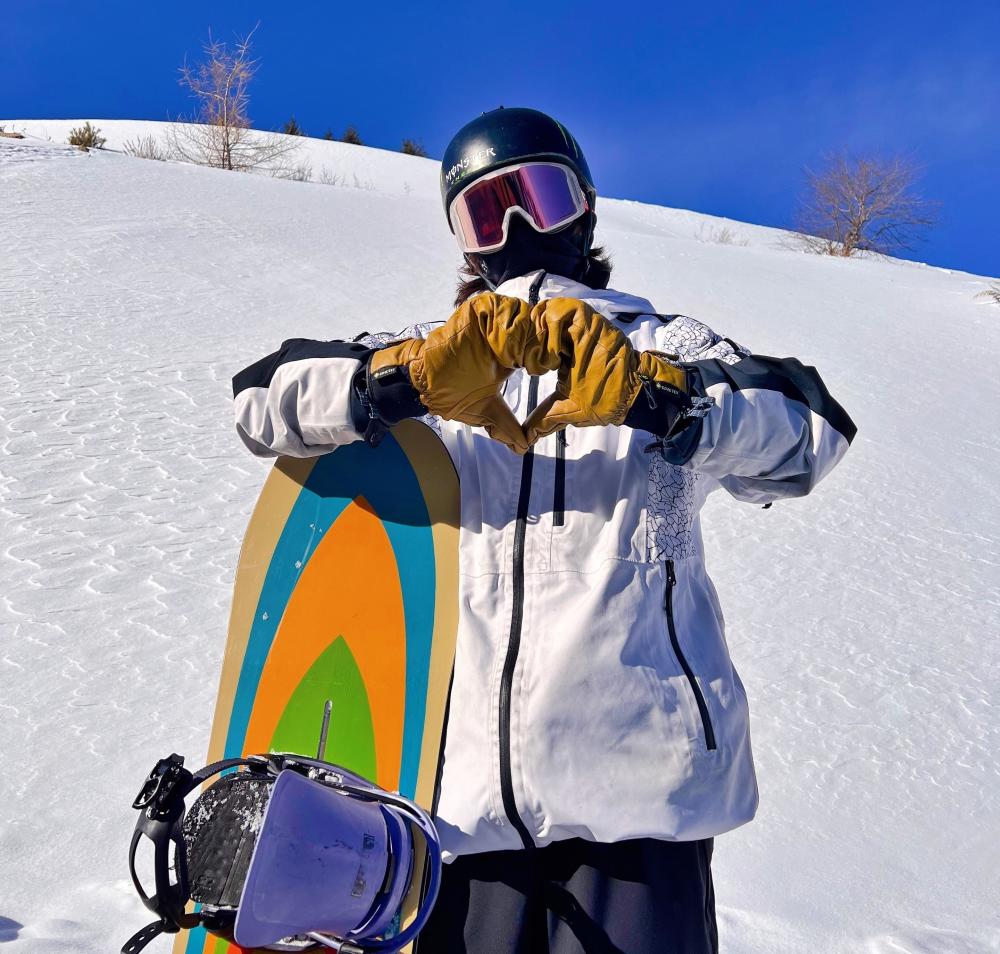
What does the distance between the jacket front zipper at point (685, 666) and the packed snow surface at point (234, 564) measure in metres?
1.21

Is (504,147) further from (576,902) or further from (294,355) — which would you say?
(576,902)

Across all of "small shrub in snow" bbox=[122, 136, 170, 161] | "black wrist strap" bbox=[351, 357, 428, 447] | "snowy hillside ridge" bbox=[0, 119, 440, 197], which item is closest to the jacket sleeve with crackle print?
"black wrist strap" bbox=[351, 357, 428, 447]

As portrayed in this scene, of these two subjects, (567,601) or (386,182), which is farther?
(386,182)

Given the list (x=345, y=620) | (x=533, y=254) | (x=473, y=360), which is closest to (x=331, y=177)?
(x=533, y=254)

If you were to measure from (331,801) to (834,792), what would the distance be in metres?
2.11

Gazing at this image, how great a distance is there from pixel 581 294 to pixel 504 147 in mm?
354

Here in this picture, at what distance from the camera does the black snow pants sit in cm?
117

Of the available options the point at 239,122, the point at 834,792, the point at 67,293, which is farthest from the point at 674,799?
the point at 239,122

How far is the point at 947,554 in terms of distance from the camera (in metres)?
4.43

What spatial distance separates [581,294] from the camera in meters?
1.47

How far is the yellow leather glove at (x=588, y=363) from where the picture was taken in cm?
115

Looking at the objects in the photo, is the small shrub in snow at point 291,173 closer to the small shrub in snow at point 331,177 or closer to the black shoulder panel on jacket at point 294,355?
the small shrub in snow at point 331,177

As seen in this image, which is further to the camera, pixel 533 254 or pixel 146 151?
pixel 146 151

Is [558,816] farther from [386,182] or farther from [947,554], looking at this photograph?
[386,182]
